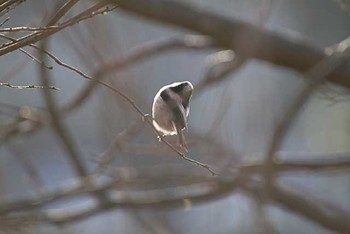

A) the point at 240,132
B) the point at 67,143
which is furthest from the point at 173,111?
the point at 240,132

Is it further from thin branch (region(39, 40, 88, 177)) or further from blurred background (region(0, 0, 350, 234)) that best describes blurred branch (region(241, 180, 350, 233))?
thin branch (region(39, 40, 88, 177))

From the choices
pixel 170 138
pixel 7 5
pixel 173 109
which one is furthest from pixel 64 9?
pixel 170 138

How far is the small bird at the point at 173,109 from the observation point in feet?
4.53

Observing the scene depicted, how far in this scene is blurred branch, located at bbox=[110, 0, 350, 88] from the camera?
113 inches

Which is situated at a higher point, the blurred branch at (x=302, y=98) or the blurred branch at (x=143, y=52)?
the blurred branch at (x=143, y=52)

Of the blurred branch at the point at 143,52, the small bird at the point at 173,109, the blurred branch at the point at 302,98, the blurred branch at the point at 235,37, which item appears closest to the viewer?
the small bird at the point at 173,109

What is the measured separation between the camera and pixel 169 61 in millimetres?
5582

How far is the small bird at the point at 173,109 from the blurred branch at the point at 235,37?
1454 mm

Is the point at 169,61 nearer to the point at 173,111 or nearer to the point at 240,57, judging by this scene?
the point at 240,57

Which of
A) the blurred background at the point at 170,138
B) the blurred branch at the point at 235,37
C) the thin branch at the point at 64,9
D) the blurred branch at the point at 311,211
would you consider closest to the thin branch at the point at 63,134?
the blurred background at the point at 170,138

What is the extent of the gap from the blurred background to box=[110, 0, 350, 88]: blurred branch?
0.06 meters

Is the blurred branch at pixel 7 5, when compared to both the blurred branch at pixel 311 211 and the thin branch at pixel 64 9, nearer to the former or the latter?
the thin branch at pixel 64 9

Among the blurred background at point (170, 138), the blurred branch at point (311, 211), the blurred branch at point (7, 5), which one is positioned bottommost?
the blurred branch at point (311, 211)

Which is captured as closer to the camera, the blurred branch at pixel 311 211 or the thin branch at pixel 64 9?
the thin branch at pixel 64 9
